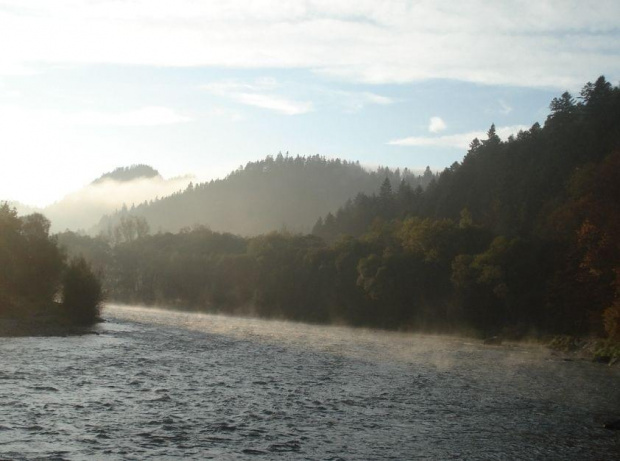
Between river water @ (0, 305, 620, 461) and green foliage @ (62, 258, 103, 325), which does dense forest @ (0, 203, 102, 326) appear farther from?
river water @ (0, 305, 620, 461)

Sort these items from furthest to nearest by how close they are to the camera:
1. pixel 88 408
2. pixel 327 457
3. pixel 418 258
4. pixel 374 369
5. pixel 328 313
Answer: pixel 328 313 → pixel 418 258 → pixel 374 369 → pixel 88 408 → pixel 327 457

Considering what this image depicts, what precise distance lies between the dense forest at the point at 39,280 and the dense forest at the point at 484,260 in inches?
1210

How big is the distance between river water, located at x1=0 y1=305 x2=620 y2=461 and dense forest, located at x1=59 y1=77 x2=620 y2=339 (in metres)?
31.0

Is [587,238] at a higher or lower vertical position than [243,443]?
higher

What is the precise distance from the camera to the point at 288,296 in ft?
522

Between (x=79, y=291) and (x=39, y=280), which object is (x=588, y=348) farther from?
(x=39, y=280)

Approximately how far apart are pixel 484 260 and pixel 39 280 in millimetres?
75931

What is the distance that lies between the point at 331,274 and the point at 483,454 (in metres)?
125

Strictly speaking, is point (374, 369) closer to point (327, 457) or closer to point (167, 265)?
point (327, 457)

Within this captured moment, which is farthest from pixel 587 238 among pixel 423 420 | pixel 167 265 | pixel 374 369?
pixel 167 265

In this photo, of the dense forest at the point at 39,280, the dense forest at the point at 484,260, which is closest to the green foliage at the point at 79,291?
the dense forest at the point at 39,280

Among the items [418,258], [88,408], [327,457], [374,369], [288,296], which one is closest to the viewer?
[327,457]

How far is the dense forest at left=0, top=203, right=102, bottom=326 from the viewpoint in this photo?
309 ft

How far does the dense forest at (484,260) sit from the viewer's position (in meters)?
97.9
